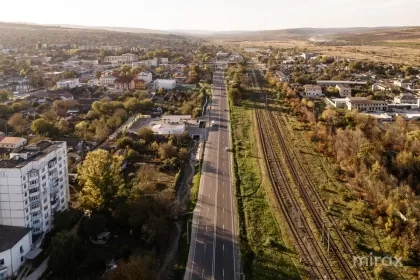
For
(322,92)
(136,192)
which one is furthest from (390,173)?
(322,92)

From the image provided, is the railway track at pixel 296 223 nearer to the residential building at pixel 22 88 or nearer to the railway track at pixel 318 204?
the railway track at pixel 318 204

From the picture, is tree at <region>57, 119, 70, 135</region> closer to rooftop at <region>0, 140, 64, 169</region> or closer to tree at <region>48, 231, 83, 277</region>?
rooftop at <region>0, 140, 64, 169</region>

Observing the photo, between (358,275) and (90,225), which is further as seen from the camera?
(90,225)

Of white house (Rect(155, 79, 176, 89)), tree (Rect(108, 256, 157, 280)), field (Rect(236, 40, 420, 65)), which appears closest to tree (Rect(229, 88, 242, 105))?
white house (Rect(155, 79, 176, 89))

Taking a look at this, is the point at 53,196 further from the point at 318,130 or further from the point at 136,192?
the point at 318,130

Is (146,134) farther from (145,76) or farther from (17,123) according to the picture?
(145,76)

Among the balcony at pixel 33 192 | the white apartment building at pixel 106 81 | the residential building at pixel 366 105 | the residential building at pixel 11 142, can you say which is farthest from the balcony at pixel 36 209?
the white apartment building at pixel 106 81
